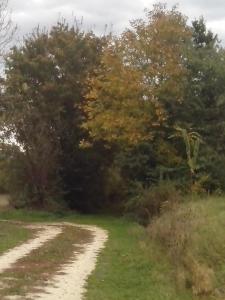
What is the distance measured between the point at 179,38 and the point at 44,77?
10362 mm

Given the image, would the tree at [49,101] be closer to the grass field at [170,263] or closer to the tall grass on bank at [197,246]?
the grass field at [170,263]

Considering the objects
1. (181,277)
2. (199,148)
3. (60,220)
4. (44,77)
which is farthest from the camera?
(44,77)

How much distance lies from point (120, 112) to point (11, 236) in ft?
44.7

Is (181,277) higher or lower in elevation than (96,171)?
lower

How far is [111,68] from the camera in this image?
125ft

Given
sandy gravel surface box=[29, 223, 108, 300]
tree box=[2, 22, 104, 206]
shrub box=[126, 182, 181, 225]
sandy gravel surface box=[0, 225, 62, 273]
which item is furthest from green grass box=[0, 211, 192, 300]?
tree box=[2, 22, 104, 206]

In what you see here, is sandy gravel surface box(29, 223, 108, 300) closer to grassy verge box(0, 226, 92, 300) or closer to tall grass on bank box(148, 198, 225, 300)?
grassy verge box(0, 226, 92, 300)

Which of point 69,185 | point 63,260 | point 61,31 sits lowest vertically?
point 63,260

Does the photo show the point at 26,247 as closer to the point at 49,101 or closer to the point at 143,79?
the point at 143,79

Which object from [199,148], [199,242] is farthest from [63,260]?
[199,148]

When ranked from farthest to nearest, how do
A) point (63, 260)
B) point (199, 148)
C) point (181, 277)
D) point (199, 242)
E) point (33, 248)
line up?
1. point (199, 148)
2. point (33, 248)
3. point (63, 260)
4. point (199, 242)
5. point (181, 277)

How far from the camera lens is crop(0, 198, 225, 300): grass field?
13.9m

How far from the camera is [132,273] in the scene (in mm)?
17359

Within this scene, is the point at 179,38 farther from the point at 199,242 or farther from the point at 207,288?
the point at 207,288
